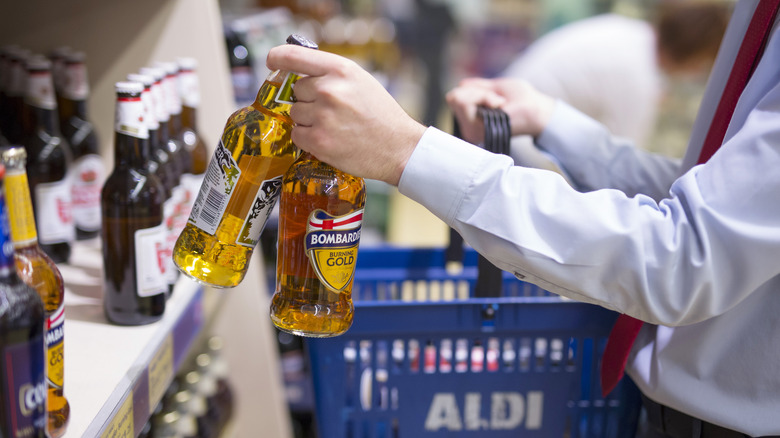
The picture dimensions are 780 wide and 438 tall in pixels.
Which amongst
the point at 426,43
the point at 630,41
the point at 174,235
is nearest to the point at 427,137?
the point at 174,235

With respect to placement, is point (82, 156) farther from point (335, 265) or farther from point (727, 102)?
point (727, 102)

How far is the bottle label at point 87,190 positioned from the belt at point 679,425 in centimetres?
125

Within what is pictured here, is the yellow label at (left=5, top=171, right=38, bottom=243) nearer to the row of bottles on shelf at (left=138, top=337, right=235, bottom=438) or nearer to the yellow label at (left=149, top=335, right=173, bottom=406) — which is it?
the yellow label at (left=149, top=335, right=173, bottom=406)

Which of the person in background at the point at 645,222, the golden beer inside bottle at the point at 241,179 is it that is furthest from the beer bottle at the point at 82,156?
the person in background at the point at 645,222

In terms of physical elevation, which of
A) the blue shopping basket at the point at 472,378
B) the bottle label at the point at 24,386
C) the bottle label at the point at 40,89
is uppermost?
the bottle label at the point at 40,89

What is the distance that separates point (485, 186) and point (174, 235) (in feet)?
2.43

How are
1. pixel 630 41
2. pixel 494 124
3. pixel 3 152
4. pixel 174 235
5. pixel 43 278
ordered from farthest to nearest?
pixel 630 41 < pixel 174 235 < pixel 494 124 < pixel 43 278 < pixel 3 152

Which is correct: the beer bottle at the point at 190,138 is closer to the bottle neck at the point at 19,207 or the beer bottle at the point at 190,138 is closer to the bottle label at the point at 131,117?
the bottle label at the point at 131,117

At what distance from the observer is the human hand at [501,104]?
1447 mm

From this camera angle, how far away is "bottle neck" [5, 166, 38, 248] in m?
0.78

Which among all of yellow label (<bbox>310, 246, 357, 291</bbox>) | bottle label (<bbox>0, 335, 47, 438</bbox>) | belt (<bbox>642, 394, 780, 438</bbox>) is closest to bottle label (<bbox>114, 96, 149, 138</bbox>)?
yellow label (<bbox>310, 246, 357, 291</bbox>)

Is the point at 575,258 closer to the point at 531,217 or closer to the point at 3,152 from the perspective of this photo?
the point at 531,217

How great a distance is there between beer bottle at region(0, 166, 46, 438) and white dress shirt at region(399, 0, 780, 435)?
47 cm

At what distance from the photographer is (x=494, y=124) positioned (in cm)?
123
